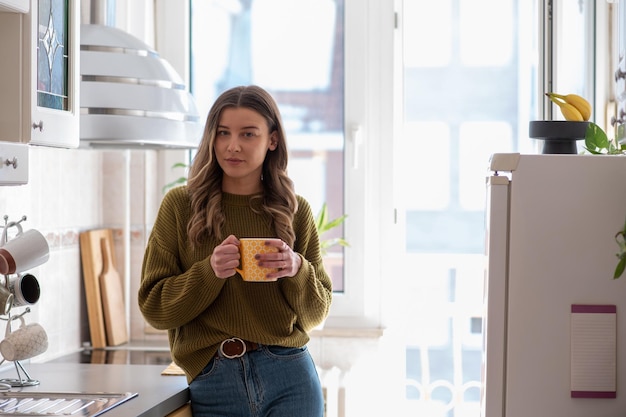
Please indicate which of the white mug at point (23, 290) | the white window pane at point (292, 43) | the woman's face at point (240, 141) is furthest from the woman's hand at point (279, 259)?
the white window pane at point (292, 43)

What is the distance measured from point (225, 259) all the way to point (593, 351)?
82 cm

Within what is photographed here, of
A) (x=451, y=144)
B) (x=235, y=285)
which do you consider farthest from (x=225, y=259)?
(x=451, y=144)

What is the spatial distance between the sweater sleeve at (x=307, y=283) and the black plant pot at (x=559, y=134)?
581 millimetres

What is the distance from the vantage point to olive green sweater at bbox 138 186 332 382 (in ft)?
6.03

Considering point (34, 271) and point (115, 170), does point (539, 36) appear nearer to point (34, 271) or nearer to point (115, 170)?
point (115, 170)

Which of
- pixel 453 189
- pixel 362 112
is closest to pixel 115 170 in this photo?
pixel 362 112

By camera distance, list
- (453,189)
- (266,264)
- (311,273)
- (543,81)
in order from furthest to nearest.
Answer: (453,189) → (543,81) → (311,273) → (266,264)

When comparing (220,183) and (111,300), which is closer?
(220,183)

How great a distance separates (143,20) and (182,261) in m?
1.68

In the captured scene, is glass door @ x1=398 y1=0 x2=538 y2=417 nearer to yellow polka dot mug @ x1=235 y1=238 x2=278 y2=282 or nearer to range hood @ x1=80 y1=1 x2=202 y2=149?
range hood @ x1=80 y1=1 x2=202 y2=149

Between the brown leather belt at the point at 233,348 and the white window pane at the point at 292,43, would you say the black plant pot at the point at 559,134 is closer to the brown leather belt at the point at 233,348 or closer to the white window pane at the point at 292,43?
the brown leather belt at the point at 233,348

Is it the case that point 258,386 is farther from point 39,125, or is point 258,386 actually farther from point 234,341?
point 39,125

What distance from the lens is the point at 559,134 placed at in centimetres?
209

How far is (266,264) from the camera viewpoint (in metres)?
1.76
